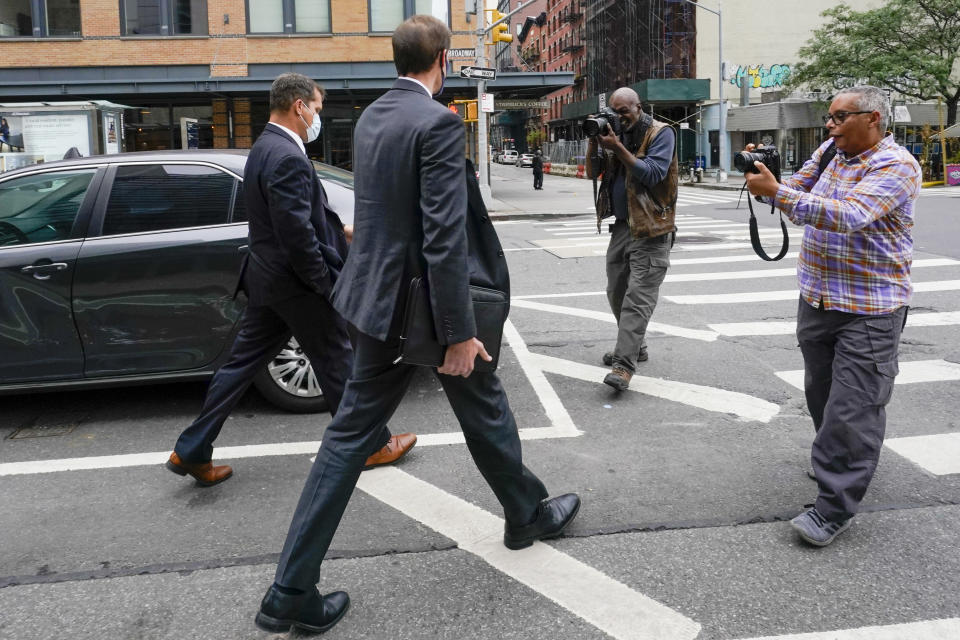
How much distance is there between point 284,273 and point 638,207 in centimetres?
266

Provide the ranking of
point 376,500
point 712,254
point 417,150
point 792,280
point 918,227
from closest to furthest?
point 417,150
point 376,500
point 792,280
point 712,254
point 918,227

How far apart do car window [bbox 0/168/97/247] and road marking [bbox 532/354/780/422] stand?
3.32 meters

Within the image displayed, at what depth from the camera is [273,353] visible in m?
4.32

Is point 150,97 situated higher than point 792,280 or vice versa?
point 150,97

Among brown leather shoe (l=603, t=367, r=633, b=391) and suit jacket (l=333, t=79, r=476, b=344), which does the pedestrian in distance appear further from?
suit jacket (l=333, t=79, r=476, b=344)

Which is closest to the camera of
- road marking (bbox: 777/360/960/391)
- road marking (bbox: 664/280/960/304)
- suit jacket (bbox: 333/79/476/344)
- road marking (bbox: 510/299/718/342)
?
suit jacket (bbox: 333/79/476/344)

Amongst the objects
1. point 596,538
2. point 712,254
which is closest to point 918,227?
point 712,254

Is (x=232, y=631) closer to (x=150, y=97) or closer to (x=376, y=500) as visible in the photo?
(x=376, y=500)

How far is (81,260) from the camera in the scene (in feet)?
16.3

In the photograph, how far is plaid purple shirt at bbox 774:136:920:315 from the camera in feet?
10.9

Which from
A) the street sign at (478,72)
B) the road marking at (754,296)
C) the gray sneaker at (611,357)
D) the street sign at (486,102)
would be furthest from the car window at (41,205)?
the street sign at (486,102)

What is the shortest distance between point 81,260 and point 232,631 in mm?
2853

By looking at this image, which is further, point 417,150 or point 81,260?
point 81,260

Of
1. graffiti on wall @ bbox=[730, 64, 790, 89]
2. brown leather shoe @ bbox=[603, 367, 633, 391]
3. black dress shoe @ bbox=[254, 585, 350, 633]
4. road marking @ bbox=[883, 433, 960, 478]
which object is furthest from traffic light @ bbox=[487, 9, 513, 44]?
graffiti on wall @ bbox=[730, 64, 790, 89]
